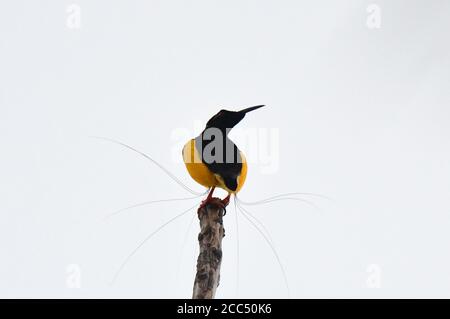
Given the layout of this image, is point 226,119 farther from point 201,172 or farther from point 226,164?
point 201,172

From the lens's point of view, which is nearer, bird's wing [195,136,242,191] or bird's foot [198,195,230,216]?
bird's foot [198,195,230,216]

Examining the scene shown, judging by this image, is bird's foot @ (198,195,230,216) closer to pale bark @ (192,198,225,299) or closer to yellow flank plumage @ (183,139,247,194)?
yellow flank plumage @ (183,139,247,194)

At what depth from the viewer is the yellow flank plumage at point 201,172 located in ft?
21.0

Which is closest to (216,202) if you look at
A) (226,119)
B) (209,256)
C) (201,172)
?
(201,172)

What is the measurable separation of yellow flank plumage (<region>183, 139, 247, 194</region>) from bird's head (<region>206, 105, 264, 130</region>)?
1.14 feet

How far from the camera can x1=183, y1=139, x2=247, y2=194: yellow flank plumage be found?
6.41m

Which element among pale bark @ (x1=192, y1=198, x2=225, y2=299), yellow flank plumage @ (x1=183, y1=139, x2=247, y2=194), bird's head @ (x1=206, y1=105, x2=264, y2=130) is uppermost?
bird's head @ (x1=206, y1=105, x2=264, y2=130)

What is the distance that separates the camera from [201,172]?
A: 21.2 ft

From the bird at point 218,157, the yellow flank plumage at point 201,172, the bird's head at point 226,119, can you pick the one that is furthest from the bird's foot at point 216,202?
the bird's head at point 226,119

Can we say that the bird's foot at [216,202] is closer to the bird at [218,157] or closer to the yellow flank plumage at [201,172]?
the bird at [218,157]

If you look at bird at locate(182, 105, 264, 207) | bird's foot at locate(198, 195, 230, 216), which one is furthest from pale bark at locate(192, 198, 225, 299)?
bird at locate(182, 105, 264, 207)

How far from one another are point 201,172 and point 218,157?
283 millimetres
